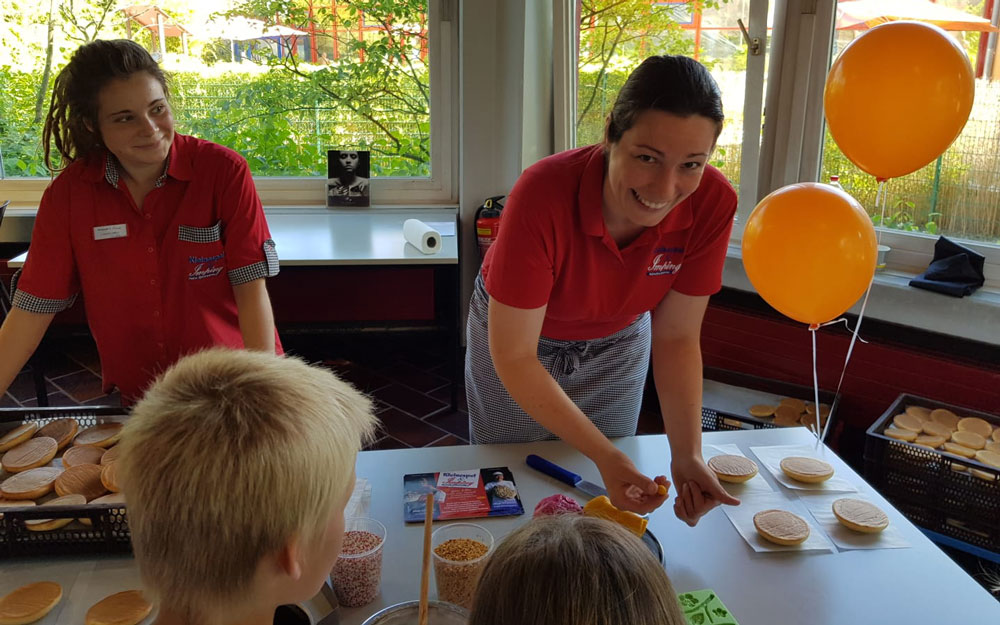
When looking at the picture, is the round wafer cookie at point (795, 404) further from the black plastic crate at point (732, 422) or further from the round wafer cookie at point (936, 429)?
the round wafer cookie at point (936, 429)

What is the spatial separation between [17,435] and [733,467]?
1.30 m

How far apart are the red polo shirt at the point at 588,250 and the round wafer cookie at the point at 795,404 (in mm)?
1297

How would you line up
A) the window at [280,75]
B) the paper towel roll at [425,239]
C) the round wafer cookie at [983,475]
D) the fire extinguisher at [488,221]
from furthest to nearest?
1. the window at [280,75]
2. the fire extinguisher at [488,221]
3. the paper towel roll at [425,239]
4. the round wafer cookie at [983,475]

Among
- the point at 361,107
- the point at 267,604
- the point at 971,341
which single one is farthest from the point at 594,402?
the point at 361,107

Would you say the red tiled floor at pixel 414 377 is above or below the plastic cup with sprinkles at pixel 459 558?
below

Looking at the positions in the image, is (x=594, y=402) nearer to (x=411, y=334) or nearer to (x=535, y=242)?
(x=535, y=242)

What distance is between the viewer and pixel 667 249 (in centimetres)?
145

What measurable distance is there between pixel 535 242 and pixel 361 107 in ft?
9.39

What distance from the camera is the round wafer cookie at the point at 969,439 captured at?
199cm

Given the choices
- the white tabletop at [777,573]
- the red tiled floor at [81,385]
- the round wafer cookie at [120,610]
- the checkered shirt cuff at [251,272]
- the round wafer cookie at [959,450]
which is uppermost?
the checkered shirt cuff at [251,272]

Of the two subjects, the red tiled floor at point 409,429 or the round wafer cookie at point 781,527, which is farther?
the red tiled floor at point 409,429

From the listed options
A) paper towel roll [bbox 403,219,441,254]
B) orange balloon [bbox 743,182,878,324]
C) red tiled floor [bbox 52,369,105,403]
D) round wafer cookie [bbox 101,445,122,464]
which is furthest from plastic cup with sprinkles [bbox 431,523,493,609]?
red tiled floor [bbox 52,369,105,403]

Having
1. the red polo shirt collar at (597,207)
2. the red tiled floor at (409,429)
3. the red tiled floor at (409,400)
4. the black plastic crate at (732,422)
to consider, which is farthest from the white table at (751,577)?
the red tiled floor at (409,400)

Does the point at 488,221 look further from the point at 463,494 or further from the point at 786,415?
the point at 463,494
